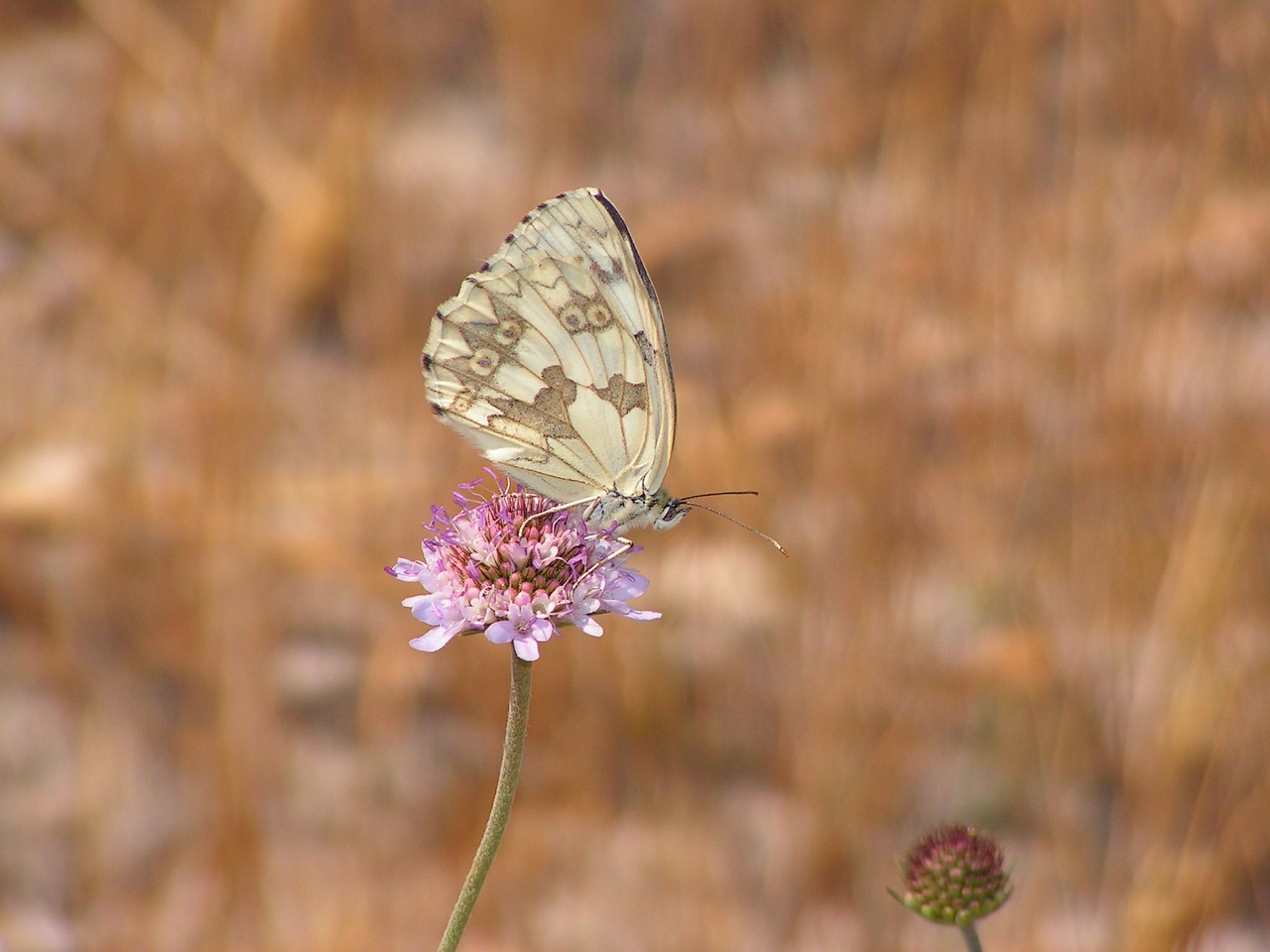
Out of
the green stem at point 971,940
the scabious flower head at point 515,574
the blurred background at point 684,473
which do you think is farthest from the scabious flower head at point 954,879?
the blurred background at point 684,473

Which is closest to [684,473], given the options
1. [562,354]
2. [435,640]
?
[562,354]

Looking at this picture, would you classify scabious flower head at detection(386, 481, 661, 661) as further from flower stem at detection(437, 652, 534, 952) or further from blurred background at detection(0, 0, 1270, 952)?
blurred background at detection(0, 0, 1270, 952)

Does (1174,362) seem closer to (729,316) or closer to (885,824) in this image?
(729,316)

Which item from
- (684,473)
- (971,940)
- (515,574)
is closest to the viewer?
(971,940)

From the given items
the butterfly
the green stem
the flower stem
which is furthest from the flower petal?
the green stem

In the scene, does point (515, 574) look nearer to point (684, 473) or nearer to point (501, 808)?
point (501, 808)

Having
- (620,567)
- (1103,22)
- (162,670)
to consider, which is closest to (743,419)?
(1103,22)

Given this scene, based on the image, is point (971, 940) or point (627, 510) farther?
point (627, 510)
